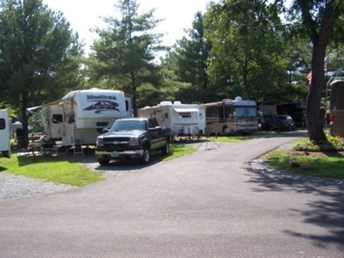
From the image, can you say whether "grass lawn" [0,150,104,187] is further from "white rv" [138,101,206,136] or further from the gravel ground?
"white rv" [138,101,206,136]

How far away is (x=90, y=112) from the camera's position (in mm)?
21891

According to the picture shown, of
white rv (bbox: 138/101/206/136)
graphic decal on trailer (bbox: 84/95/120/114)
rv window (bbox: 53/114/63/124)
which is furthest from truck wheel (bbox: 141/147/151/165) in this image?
white rv (bbox: 138/101/206/136)

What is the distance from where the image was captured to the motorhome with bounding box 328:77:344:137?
1927cm

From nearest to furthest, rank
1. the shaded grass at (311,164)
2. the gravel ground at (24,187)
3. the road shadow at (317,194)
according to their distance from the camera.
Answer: the road shadow at (317,194) < the gravel ground at (24,187) < the shaded grass at (311,164)

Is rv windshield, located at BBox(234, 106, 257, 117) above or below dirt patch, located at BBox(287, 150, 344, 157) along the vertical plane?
above

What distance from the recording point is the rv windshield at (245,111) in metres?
33.6

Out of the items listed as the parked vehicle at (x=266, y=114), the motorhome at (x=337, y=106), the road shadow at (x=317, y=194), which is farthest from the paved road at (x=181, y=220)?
the parked vehicle at (x=266, y=114)

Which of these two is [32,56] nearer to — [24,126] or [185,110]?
[24,126]

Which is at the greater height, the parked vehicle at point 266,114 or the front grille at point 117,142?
the parked vehicle at point 266,114

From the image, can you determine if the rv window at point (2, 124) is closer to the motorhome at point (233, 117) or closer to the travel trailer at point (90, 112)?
the travel trailer at point (90, 112)

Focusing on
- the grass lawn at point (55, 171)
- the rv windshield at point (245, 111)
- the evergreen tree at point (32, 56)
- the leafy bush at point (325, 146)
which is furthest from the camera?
the rv windshield at point (245, 111)

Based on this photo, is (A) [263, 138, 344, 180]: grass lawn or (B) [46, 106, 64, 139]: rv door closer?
(A) [263, 138, 344, 180]: grass lawn

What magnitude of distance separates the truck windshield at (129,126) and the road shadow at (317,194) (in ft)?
18.4

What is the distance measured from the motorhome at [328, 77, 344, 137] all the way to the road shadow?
690 cm
